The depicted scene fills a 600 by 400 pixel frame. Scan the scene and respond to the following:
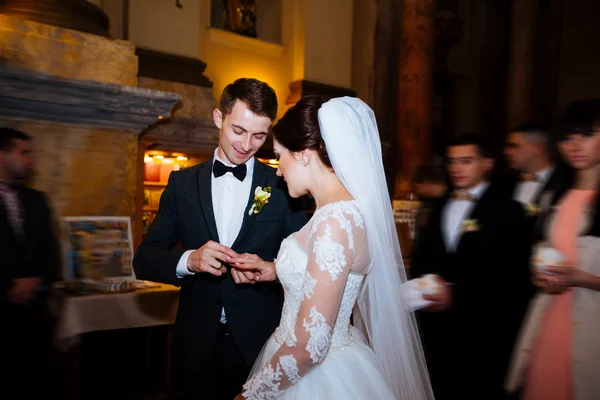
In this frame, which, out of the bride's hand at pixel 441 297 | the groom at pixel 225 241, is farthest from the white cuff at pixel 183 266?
the bride's hand at pixel 441 297

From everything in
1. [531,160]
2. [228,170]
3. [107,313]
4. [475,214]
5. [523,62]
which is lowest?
[107,313]

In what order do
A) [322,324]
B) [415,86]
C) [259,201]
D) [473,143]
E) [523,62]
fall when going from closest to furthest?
[322,324] → [259,201] → [473,143] → [415,86] → [523,62]

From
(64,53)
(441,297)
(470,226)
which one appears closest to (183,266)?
(441,297)

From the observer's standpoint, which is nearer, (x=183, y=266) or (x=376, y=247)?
(x=376, y=247)

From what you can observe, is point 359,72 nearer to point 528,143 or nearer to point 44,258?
point 528,143

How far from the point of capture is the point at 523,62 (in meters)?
9.83

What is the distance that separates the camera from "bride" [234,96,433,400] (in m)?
1.61

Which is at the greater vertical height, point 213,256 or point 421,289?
point 213,256

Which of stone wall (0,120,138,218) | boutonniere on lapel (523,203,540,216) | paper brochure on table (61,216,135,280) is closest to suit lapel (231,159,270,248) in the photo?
boutonniere on lapel (523,203,540,216)

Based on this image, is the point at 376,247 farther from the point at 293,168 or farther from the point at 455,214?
the point at 455,214

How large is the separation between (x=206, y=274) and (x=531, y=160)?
8.06 feet

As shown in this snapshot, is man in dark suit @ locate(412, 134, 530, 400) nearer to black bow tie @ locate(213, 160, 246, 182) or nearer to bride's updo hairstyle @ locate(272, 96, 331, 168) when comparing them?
black bow tie @ locate(213, 160, 246, 182)

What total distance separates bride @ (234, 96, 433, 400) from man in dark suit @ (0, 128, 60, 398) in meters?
1.91

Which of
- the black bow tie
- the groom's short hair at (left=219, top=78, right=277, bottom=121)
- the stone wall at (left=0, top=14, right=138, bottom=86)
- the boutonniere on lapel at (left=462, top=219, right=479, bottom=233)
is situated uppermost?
the stone wall at (left=0, top=14, right=138, bottom=86)
